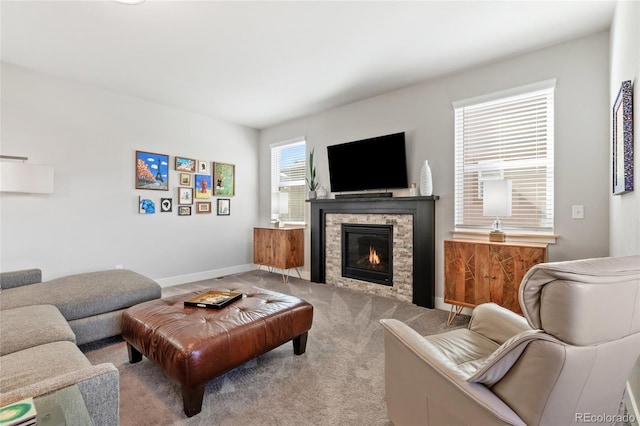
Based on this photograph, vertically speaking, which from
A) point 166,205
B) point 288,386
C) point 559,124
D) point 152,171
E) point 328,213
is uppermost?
point 559,124

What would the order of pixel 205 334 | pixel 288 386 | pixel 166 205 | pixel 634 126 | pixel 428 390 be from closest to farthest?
pixel 428 390 < pixel 634 126 < pixel 205 334 < pixel 288 386 < pixel 166 205

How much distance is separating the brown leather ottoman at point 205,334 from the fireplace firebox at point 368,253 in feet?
6.04

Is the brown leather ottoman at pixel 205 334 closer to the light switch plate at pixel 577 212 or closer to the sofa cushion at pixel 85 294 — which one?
the sofa cushion at pixel 85 294

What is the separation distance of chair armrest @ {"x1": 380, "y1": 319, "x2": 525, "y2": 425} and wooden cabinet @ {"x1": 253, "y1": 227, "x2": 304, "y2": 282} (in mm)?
3306

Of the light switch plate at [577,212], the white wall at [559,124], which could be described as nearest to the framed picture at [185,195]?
the white wall at [559,124]

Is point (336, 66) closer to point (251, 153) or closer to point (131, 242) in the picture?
point (251, 153)

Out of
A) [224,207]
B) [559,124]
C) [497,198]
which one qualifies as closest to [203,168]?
[224,207]

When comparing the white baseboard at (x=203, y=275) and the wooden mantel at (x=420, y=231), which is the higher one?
the wooden mantel at (x=420, y=231)

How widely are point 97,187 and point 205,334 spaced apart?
3154 mm

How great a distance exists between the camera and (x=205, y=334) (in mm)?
1702

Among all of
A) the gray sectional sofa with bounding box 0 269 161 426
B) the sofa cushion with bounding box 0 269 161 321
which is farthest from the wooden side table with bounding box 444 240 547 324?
the sofa cushion with bounding box 0 269 161 321

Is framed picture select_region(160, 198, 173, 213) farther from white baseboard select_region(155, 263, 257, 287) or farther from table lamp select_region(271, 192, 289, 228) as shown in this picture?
table lamp select_region(271, 192, 289, 228)

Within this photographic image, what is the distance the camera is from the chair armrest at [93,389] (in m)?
0.95

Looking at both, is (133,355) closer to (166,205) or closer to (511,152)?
(166,205)
